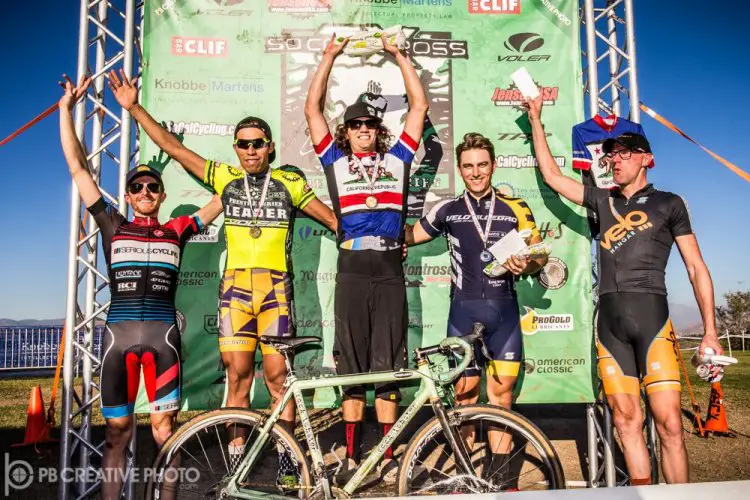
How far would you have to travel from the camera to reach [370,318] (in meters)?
4.01

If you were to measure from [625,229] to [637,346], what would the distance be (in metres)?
0.85

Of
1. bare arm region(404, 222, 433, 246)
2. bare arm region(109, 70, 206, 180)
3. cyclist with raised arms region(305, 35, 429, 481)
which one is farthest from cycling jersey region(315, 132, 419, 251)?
bare arm region(109, 70, 206, 180)

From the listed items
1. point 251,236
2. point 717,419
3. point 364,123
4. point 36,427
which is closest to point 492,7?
point 364,123

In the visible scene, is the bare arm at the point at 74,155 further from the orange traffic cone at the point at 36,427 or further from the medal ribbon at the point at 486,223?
the orange traffic cone at the point at 36,427

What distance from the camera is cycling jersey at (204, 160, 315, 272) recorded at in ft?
13.6

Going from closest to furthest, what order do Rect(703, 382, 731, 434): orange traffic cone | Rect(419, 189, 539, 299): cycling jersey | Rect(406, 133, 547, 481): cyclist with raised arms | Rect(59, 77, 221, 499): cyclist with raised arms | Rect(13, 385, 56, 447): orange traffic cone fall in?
Rect(59, 77, 221, 499): cyclist with raised arms → Rect(406, 133, 547, 481): cyclist with raised arms → Rect(419, 189, 539, 299): cycling jersey → Rect(13, 385, 56, 447): orange traffic cone → Rect(703, 382, 731, 434): orange traffic cone

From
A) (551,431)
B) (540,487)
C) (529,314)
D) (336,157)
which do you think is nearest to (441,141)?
(336,157)

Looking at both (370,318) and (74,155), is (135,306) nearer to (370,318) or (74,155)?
(74,155)

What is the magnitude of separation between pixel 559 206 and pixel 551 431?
121 inches

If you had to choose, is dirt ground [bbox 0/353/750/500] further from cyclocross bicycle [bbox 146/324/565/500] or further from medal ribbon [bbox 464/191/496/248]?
medal ribbon [bbox 464/191/496/248]

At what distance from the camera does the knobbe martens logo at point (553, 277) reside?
4.94 meters

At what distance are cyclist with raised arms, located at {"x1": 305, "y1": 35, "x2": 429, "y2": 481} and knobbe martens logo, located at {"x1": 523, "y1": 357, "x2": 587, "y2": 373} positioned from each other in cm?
153

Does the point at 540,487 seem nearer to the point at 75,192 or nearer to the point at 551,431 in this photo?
the point at 551,431

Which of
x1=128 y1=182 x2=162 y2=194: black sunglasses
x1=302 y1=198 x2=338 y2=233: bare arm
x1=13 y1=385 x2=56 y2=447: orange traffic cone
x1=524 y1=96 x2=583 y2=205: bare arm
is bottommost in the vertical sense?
x1=13 y1=385 x2=56 y2=447: orange traffic cone
